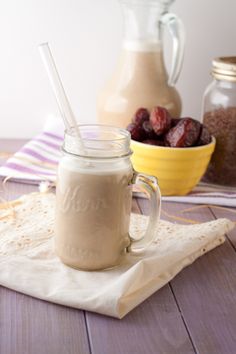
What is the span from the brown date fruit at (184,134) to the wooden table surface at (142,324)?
0.32 m

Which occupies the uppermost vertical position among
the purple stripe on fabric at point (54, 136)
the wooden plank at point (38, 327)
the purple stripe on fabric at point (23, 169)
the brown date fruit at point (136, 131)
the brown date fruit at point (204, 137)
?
the wooden plank at point (38, 327)

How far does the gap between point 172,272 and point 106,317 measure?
0.14m

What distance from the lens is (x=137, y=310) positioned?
792 mm

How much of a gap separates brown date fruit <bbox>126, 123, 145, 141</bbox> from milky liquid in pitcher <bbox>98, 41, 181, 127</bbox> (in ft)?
0.33

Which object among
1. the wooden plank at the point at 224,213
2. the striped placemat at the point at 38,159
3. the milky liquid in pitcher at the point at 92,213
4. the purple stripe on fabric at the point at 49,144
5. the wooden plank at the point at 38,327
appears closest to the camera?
the wooden plank at the point at 38,327

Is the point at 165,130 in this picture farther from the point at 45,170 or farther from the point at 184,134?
the point at 45,170

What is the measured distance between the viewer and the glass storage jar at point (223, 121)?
1242 mm

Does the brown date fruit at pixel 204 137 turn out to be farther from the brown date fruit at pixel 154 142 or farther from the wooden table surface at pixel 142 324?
→ the wooden table surface at pixel 142 324

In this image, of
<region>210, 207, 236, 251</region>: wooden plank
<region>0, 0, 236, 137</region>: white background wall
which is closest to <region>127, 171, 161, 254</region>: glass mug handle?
<region>210, 207, 236, 251</region>: wooden plank

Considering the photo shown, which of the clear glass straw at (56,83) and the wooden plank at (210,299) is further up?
the clear glass straw at (56,83)

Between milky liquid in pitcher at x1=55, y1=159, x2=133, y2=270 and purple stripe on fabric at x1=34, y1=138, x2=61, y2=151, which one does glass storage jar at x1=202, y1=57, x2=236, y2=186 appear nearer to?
purple stripe on fabric at x1=34, y1=138, x2=61, y2=151

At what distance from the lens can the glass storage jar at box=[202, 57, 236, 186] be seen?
1.24 m

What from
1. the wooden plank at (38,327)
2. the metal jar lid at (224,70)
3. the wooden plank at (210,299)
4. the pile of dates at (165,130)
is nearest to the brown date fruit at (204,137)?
the pile of dates at (165,130)

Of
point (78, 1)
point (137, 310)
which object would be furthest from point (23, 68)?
point (137, 310)
